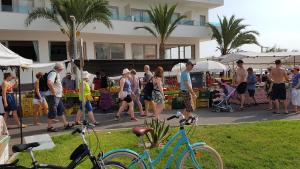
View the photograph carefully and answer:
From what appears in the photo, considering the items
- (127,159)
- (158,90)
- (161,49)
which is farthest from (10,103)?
(161,49)

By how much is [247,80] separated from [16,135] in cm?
900

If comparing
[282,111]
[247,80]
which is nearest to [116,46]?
[247,80]

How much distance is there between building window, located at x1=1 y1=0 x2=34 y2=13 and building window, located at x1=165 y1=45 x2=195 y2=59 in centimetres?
1255

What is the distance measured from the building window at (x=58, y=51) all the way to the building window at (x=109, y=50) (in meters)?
2.56

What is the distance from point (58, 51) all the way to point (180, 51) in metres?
11.8

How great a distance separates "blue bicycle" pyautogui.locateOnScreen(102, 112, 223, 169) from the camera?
4.46 metres

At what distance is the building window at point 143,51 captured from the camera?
28578mm

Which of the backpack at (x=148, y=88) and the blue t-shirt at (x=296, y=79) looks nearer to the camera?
the backpack at (x=148, y=88)

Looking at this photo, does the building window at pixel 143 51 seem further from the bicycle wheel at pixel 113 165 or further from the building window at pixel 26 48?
the bicycle wheel at pixel 113 165

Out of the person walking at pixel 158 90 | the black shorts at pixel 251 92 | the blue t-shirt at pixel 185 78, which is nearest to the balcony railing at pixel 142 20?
the black shorts at pixel 251 92

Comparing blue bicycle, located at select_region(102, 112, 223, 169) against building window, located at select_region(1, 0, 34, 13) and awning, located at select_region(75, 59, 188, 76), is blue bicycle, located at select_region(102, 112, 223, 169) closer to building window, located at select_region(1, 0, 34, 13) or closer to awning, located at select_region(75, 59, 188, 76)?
awning, located at select_region(75, 59, 188, 76)

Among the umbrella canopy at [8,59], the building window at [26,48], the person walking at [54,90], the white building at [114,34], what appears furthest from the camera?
the building window at [26,48]

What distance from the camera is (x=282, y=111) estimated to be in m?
12.1

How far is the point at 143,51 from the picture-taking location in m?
29.1
